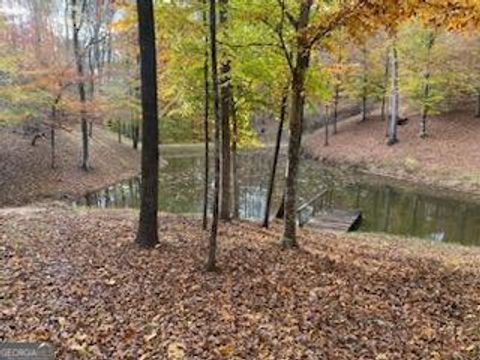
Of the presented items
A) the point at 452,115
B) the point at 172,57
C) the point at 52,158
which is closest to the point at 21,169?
the point at 52,158

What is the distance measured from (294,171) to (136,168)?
72.6ft

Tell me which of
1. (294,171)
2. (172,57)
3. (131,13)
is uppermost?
(131,13)

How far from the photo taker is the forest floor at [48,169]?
21.1m

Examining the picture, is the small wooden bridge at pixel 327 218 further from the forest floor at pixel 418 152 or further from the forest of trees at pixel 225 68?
the forest floor at pixel 418 152

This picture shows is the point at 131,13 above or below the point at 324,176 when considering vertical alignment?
above

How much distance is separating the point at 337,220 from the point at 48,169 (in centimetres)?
1366

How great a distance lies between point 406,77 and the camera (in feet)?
108

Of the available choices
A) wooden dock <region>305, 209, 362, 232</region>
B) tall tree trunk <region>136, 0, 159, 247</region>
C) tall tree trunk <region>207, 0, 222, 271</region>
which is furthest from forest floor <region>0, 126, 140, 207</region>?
tall tree trunk <region>207, 0, 222, 271</region>

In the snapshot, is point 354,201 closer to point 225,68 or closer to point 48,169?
point 225,68

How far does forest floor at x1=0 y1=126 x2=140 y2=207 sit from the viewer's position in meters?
21.1

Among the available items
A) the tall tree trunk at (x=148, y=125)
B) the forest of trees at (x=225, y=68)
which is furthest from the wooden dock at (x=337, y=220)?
the tall tree trunk at (x=148, y=125)

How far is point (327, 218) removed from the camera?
61.8ft

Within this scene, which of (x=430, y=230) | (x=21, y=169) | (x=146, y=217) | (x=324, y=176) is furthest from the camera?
(x=324, y=176)

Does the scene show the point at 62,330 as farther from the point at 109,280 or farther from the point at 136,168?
the point at 136,168
